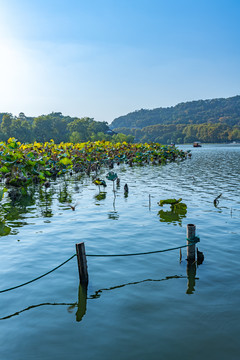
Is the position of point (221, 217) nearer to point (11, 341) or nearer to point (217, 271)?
point (217, 271)

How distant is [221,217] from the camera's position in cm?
1128

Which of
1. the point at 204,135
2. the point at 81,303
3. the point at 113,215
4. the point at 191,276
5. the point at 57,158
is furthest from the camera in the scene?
the point at 204,135

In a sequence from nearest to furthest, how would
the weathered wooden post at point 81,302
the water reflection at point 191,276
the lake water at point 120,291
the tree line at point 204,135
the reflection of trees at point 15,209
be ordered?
the lake water at point 120,291 < the weathered wooden post at point 81,302 < the water reflection at point 191,276 < the reflection of trees at point 15,209 < the tree line at point 204,135

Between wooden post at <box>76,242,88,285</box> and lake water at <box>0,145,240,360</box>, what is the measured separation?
8.6 inches

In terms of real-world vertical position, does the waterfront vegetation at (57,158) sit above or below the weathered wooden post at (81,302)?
above

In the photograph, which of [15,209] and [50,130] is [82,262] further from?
[50,130]

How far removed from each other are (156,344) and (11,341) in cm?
218

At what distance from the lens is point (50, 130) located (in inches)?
3748

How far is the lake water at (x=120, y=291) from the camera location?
464 cm

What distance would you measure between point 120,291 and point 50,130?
93.0 m

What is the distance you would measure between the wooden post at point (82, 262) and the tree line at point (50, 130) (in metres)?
65.8

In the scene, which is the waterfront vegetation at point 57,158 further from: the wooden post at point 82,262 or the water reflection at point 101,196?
the wooden post at point 82,262

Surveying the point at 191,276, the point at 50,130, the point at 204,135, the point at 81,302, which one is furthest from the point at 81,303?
the point at 204,135

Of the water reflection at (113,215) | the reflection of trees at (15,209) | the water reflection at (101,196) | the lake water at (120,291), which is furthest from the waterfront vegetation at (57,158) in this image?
the water reflection at (113,215)
